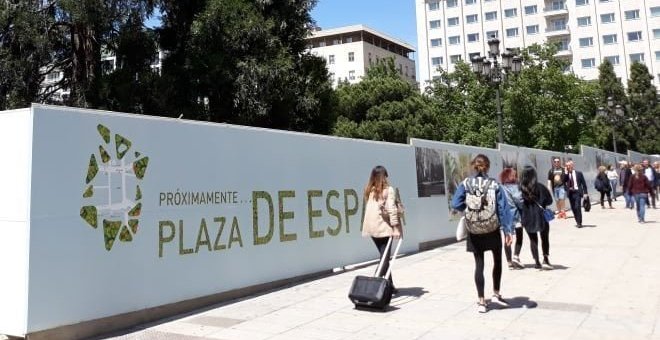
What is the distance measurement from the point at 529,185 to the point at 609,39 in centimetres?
8699

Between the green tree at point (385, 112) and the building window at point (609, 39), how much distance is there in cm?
5264

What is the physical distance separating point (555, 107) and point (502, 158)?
70.0ft

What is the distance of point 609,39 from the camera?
85.4m

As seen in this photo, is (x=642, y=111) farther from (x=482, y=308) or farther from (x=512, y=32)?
(x=482, y=308)

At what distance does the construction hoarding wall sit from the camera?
5746mm

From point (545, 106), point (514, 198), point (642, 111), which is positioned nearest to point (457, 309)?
point (514, 198)

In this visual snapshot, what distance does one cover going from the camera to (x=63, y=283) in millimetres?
5910

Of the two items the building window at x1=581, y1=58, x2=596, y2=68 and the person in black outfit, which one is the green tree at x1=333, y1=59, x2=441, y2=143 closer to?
the person in black outfit

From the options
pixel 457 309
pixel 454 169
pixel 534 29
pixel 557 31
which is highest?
pixel 534 29

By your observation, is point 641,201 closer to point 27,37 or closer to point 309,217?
point 309,217

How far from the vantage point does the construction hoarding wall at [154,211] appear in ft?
18.9

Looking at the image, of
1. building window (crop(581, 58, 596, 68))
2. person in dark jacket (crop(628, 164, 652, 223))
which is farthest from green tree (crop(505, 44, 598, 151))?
building window (crop(581, 58, 596, 68))

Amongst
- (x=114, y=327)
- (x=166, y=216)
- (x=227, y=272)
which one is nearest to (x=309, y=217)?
(x=227, y=272)

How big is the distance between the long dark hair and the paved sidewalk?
1248 millimetres
